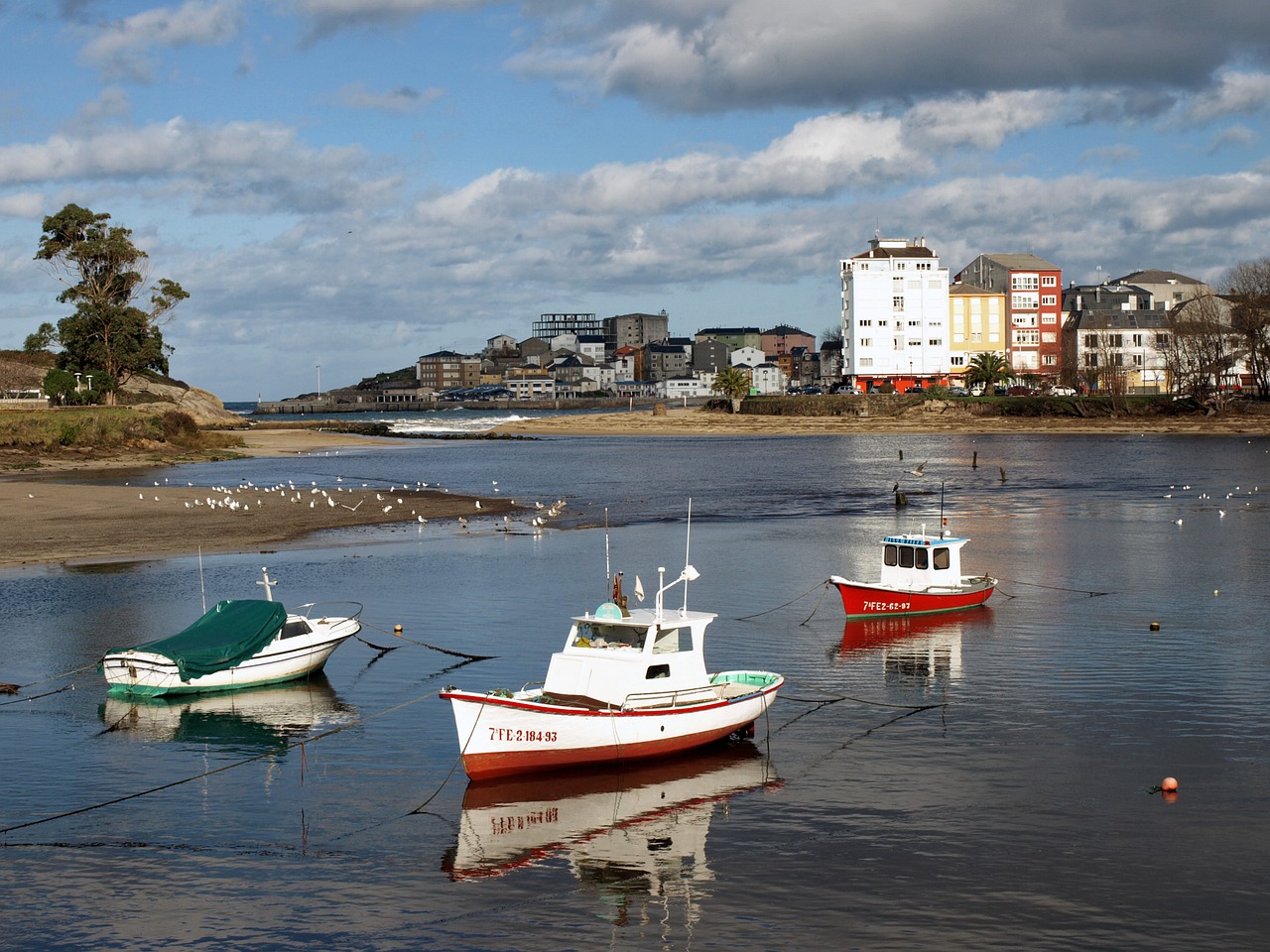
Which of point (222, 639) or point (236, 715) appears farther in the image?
point (222, 639)

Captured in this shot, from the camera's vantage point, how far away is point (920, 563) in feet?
125

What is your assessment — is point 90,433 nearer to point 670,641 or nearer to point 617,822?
point 670,641

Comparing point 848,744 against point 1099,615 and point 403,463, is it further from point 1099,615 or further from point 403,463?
point 403,463

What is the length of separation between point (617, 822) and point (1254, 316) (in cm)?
12924

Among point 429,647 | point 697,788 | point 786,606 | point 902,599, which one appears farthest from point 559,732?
point 786,606

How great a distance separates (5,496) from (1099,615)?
53.4 metres

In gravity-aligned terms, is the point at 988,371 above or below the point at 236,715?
above

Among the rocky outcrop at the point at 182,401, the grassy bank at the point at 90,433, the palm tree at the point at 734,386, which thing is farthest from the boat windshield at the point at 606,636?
the palm tree at the point at 734,386

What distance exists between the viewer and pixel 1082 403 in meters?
145

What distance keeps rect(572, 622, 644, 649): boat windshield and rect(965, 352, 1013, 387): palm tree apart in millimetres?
143905

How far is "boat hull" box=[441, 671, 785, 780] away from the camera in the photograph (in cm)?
2131

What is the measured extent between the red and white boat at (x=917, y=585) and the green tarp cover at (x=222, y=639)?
52.8ft

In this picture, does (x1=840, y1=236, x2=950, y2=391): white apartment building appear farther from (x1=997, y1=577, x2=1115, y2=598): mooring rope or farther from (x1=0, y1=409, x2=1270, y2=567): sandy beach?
(x1=997, y1=577, x2=1115, y2=598): mooring rope

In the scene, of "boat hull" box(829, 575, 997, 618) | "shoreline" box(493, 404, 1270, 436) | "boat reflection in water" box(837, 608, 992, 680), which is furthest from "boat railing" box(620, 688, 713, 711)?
"shoreline" box(493, 404, 1270, 436)
